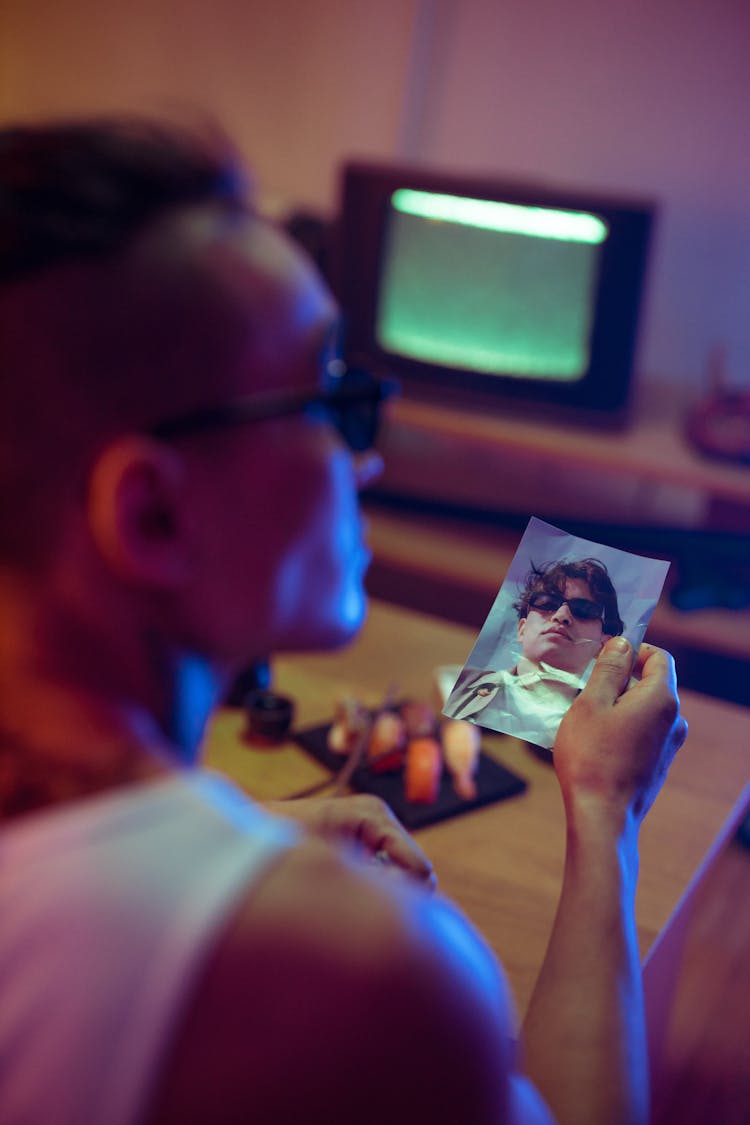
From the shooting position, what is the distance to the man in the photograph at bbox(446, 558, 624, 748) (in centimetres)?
82

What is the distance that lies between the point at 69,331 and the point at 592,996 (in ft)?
1.88

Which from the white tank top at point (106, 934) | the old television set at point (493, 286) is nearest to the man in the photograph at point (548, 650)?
the white tank top at point (106, 934)

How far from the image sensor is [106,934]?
0.44 metres

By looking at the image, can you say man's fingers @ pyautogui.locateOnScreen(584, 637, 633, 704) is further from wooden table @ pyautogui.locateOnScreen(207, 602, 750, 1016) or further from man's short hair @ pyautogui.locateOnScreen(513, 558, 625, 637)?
wooden table @ pyautogui.locateOnScreen(207, 602, 750, 1016)

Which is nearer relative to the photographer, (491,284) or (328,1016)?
(328,1016)

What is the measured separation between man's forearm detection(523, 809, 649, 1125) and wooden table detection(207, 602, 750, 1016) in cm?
12

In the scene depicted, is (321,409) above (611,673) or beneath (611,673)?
above

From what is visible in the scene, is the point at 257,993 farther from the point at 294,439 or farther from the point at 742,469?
the point at 742,469

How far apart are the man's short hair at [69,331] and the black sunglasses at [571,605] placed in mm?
400

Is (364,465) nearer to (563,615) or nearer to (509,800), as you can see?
(563,615)

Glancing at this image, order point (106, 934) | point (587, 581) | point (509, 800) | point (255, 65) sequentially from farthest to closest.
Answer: point (255, 65), point (509, 800), point (587, 581), point (106, 934)

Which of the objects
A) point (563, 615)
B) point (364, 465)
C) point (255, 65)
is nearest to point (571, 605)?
point (563, 615)

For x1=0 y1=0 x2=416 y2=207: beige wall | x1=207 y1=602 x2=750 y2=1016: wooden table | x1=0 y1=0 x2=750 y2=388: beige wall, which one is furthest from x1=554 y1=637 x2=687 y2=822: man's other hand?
x1=0 y1=0 x2=416 y2=207: beige wall

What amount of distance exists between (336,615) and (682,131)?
96.5 inches
